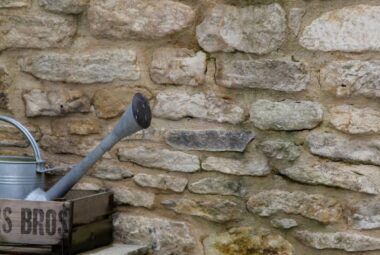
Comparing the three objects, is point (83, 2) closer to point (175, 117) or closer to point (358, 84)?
point (175, 117)

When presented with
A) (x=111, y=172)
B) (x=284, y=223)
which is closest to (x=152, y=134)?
(x=111, y=172)

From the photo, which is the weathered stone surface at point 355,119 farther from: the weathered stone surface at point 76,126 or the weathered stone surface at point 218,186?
the weathered stone surface at point 76,126

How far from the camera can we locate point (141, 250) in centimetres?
230

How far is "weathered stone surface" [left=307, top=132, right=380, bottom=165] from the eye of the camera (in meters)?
2.10

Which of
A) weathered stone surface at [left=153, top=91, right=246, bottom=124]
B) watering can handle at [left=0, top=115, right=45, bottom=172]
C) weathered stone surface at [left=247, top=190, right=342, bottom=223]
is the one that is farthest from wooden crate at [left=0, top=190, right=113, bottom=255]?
weathered stone surface at [left=247, top=190, right=342, bottom=223]

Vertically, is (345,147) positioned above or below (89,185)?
above

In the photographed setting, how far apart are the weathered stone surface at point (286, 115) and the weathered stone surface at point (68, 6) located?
0.67m

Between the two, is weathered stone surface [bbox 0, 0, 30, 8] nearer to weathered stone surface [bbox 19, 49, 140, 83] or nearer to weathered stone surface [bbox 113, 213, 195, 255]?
weathered stone surface [bbox 19, 49, 140, 83]

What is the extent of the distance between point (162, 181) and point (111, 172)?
0.60 ft

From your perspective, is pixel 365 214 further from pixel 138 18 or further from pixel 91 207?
pixel 138 18

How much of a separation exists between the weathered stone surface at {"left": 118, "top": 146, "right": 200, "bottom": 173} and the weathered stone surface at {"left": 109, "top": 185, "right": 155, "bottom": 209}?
9cm

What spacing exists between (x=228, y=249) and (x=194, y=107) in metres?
0.45

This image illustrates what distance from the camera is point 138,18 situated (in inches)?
92.4

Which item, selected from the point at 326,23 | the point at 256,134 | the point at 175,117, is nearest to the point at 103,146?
the point at 175,117
